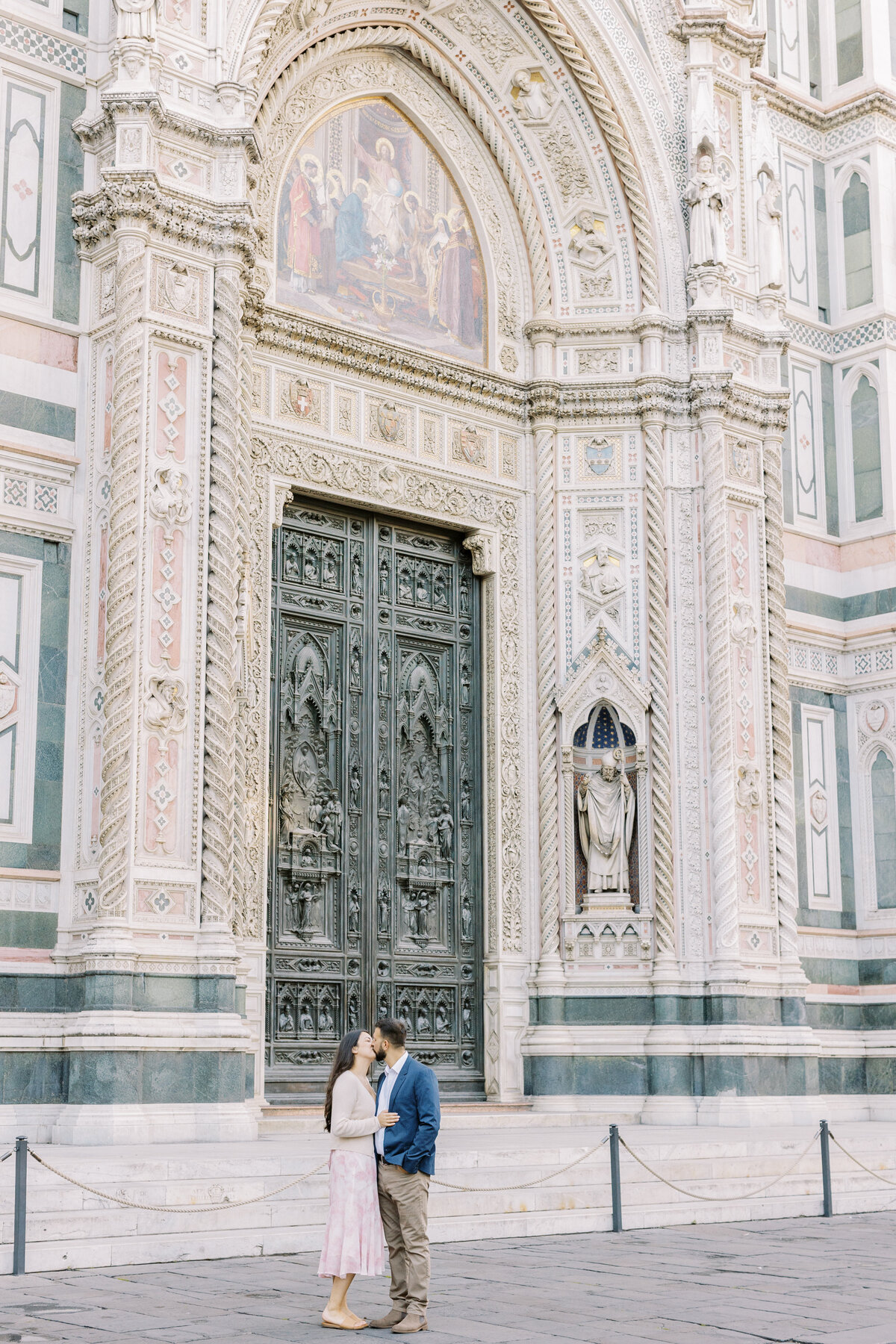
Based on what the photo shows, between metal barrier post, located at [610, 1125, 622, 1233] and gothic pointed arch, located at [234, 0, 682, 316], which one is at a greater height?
gothic pointed arch, located at [234, 0, 682, 316]

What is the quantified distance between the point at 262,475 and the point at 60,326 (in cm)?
249

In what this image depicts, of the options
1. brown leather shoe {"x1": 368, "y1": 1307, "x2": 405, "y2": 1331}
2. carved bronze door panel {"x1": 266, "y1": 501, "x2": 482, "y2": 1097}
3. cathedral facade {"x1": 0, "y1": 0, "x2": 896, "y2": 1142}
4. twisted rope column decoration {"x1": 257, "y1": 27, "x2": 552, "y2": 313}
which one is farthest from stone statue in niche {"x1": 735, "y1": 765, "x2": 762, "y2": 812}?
brown leather shoe {"x1": 368, "y1": 1307, "x2": 405, "y2": 1331}

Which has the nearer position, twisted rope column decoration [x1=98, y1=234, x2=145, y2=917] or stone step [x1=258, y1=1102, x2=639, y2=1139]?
twisted rope column decoration [x1=98, y1=234, x2=145, y2=917]

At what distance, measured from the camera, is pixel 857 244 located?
2102 cm

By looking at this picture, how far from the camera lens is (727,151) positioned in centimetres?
1919

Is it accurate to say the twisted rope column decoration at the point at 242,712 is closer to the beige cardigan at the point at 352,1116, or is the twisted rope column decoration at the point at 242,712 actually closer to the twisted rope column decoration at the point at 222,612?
the twisted rope column decoration at the point at 222,612

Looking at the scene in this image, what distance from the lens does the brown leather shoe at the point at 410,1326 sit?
25.1ft

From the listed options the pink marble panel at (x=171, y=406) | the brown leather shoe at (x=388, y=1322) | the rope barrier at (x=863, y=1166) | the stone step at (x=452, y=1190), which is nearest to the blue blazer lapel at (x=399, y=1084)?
the brown leather shoe at (x=388, y=1322)

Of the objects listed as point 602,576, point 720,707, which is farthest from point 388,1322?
point 602,576

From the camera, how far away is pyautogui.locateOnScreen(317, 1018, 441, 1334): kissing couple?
7836 millimetres

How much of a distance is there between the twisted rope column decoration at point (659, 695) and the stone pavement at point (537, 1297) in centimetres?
621

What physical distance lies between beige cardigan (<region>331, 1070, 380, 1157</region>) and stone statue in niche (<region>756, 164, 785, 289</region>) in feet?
43.8

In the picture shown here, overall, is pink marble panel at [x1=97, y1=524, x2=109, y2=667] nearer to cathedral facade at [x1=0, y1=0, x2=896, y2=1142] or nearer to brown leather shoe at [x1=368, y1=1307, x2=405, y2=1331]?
cathedral facade at [x1=0, y1=0, x2=896, y2=1142]

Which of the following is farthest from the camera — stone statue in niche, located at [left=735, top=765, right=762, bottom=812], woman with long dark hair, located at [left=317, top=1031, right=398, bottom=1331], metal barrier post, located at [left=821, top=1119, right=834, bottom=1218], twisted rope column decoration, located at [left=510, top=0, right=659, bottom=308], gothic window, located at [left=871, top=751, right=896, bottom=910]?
gothic window, located at [left=871, top=751, right=896, bottom=910]
